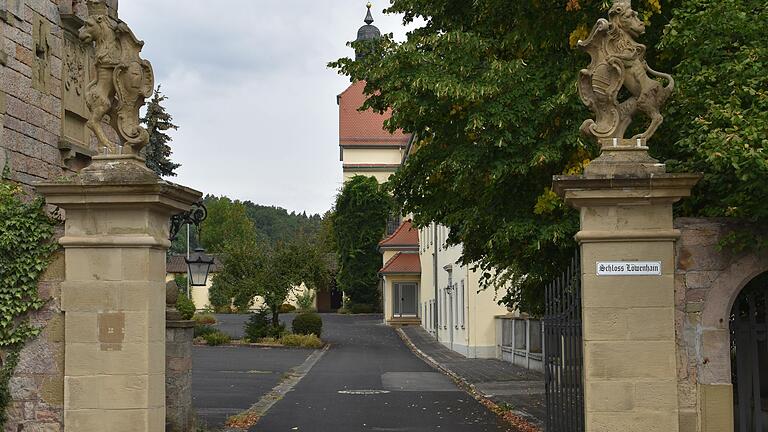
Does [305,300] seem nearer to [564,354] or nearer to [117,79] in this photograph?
[564,354]

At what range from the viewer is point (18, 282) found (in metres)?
9.63

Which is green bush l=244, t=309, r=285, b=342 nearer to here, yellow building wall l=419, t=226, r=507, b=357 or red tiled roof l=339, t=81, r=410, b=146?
yellow building wall l=419, t=226, r=507, b=357

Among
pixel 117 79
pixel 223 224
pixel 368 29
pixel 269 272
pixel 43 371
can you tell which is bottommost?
pixel 43 371

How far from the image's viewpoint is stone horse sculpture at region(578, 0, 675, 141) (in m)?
9.40

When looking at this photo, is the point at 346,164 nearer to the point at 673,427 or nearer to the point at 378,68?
the point at 378,68

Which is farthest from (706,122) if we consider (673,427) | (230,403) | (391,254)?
(391,254)

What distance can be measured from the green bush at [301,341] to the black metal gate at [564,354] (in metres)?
30.2

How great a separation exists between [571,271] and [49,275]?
4.76 meters

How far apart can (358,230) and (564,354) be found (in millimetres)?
60627

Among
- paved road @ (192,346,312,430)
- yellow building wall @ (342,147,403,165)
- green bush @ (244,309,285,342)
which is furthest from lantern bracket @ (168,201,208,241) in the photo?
yellow building wall @ (342,147,403,165)

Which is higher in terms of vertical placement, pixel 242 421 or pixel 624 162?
pixel 624 162

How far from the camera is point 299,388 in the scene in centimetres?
2380

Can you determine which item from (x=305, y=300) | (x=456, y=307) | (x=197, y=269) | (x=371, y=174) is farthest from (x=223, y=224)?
(x=197, y=269)

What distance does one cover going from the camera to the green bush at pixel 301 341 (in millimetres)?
41000
